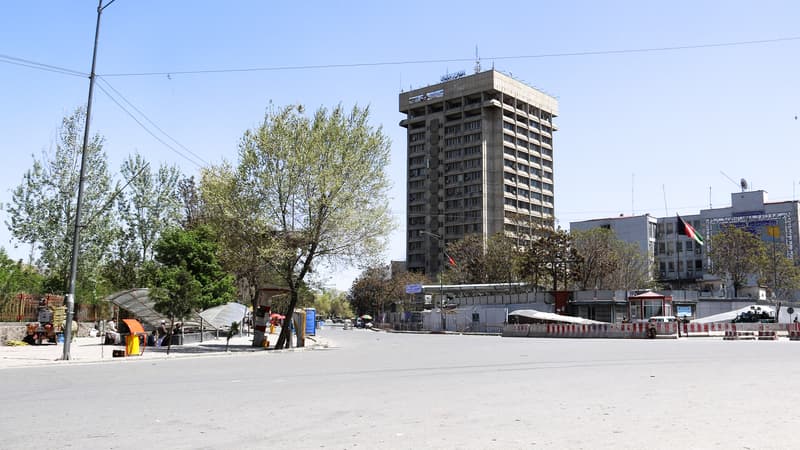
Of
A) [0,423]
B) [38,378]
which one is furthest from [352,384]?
[38,378]

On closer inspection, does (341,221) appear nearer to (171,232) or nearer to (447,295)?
(171,232)

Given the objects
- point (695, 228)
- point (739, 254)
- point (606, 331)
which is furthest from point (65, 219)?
point (695, 228)

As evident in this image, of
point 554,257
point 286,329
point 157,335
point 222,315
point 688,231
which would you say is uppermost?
point 688,231

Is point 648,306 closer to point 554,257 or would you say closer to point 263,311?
point 554,257

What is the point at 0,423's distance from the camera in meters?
8.88

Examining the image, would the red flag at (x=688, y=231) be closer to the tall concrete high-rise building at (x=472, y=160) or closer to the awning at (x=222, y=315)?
the awning at (x=222, y=315)

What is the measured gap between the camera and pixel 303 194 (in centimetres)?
3159

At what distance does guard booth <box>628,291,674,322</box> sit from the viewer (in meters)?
53.2

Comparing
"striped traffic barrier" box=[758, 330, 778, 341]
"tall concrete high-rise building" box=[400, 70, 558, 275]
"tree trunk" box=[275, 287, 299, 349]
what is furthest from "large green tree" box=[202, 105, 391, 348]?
"tall concrete high-rise building" box=[400, 70, 558, 275]

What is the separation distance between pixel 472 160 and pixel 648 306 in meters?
80.7

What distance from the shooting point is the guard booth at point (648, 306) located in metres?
53.2

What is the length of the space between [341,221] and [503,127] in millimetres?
107721

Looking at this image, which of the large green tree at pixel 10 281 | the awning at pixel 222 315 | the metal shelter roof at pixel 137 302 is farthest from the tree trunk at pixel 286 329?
the large green tree at pixel 10 281

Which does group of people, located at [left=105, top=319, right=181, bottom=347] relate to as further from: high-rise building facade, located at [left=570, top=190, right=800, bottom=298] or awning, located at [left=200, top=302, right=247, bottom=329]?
high-rise building facade, located at [left=570, top=190, right=800, bottom=298]
